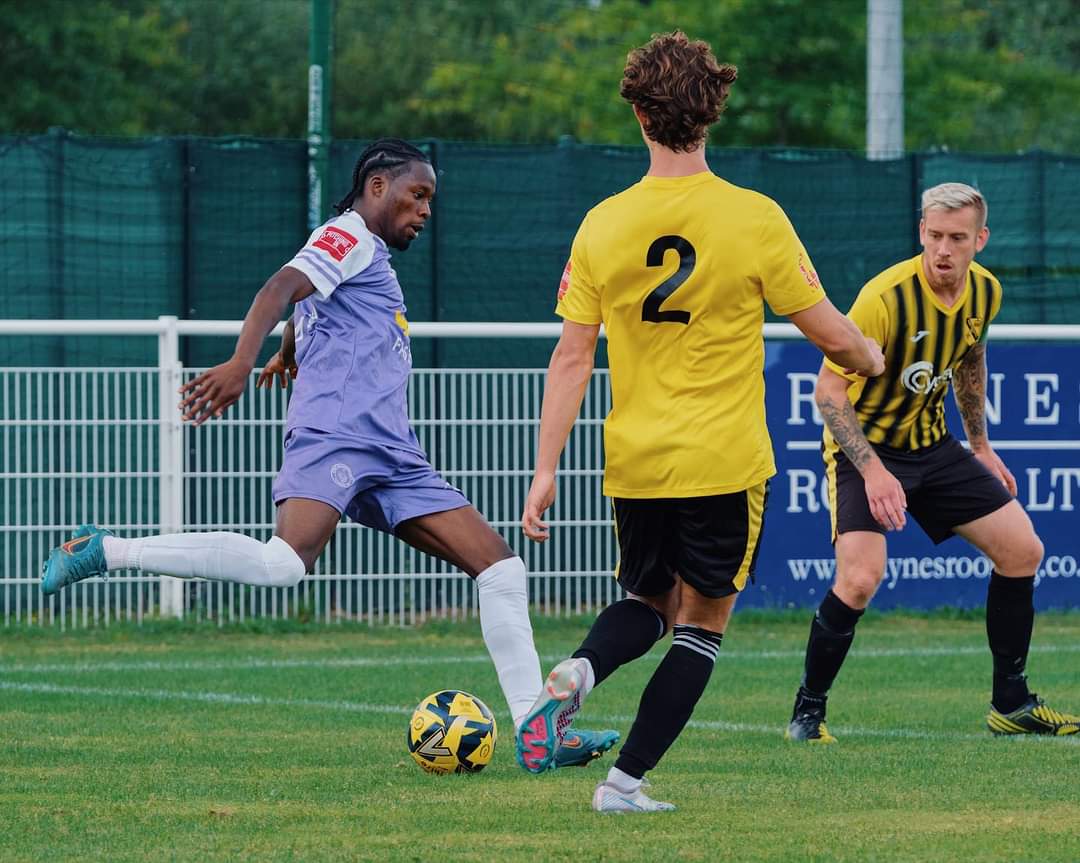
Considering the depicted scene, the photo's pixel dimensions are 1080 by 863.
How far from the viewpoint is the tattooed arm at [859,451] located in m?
6.76

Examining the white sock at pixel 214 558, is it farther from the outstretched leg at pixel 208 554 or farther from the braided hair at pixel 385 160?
the braided hair at pixel 385 160

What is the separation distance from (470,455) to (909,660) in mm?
2859

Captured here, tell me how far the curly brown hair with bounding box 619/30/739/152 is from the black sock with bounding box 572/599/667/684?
1.33 metres

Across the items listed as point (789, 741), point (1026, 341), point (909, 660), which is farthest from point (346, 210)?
point (1026, 341)

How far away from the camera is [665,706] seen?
5.66 m

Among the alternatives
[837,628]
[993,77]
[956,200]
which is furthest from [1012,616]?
[993,77]

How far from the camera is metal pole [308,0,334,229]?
12.3 meters

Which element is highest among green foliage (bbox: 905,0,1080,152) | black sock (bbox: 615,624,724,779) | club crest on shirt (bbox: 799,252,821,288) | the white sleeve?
green foliage (bbox: 905,0,1080,152)

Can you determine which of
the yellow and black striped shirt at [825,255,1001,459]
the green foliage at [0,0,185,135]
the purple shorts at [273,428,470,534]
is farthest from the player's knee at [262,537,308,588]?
the green foliage at [0,0,185,135]

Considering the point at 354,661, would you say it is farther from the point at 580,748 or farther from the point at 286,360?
the point at 580,748

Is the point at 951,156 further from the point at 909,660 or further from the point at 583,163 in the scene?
the point at 909,660

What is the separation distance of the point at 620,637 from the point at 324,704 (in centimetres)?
309

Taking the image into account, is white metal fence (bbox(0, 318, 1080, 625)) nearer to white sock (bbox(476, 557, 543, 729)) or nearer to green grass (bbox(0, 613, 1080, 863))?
green grass (bbox(0, 613, 1080, 863))

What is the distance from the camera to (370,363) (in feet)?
22.7
